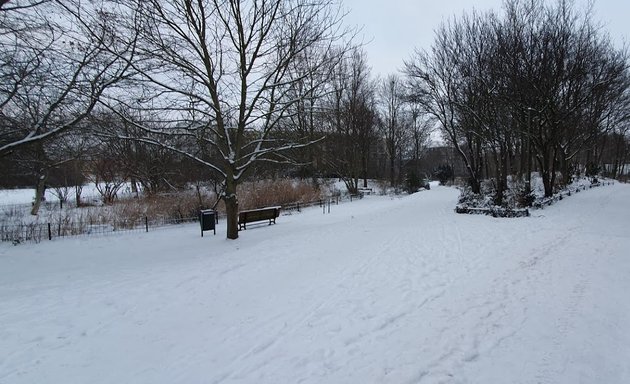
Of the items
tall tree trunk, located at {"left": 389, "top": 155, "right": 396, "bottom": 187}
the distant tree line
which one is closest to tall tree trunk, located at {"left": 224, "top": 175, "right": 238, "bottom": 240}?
the distant tree line

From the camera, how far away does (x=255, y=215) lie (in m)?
13.5

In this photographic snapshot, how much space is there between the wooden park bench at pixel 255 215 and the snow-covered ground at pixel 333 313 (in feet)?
12.7

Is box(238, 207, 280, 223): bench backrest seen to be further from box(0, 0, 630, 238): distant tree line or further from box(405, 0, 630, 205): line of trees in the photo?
box(405, 0, 630, 205): line of trees

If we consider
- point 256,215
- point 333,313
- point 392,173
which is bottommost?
point 333,313

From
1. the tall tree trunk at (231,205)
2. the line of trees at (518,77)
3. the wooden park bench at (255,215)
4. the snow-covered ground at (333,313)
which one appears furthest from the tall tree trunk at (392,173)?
the snow-covered ground at (333,313)

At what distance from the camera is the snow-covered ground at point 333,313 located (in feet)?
11.4

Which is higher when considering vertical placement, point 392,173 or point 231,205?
point 392,173

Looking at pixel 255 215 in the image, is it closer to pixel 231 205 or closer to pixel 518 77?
pixel 231 205

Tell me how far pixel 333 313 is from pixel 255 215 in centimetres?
920

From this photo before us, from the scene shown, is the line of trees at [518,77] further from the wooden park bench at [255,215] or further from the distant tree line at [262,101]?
the wooden park bench at [255,215]

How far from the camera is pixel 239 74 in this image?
1066 cm

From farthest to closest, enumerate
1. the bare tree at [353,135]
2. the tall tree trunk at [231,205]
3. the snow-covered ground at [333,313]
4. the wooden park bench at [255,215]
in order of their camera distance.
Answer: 1. the bare tree at [353,135]
2. the wooden park bench at [255,215]
3. the tall tree trunk at [231,205]
4. the snow-covered ground at [333,313]

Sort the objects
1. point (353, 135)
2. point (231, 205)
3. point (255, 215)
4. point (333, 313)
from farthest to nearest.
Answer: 1. point (353, 135)
2. point (255, 215)
3. point (231, 205)
4. point (333, 313)

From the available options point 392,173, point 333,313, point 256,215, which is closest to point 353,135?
point 392,173
